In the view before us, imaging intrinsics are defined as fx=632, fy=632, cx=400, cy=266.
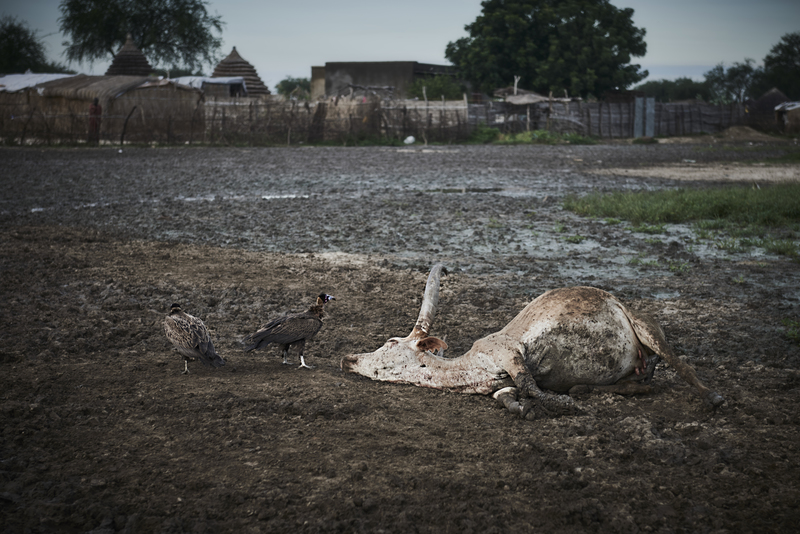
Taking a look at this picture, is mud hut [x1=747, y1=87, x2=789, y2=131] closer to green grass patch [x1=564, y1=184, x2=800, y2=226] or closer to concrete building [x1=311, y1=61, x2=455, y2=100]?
concrete building [x1=311, y1=61, x2=455, y2=100]

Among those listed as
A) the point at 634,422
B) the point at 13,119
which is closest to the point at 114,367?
the point at 634,422

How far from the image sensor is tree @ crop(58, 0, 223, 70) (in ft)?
171

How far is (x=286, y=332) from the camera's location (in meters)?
4.16

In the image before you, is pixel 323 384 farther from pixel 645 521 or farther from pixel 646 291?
pixel 646 291

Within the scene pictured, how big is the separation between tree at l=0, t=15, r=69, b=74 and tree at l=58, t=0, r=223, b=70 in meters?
3.45

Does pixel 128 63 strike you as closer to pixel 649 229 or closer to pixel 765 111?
pixel 649 229

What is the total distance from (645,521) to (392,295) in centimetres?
366

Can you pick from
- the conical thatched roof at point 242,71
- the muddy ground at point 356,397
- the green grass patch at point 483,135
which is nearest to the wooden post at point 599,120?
the green grass patch at point 483,135

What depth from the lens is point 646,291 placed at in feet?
19.7

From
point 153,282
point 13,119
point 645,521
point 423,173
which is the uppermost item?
point 13,119

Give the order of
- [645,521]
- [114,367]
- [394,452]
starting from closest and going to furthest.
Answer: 1. [645,521]
2. [394,452]
3. [114,367]

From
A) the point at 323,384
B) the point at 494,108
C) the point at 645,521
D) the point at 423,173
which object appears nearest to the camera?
the point at 645,521

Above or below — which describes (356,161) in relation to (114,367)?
above

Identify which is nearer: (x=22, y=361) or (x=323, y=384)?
(x=323, y=384)
